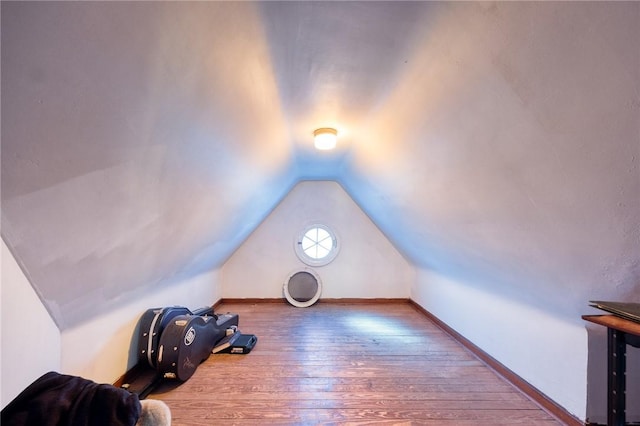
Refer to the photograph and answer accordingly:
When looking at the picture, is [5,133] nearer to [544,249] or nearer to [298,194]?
[544,249]

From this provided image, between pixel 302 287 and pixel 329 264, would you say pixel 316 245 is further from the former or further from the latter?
pixel 302 287

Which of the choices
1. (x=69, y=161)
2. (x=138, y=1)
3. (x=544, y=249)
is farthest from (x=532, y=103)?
(x=69, y=161)

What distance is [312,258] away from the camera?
4266 millimetres

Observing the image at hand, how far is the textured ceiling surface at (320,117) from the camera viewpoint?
72 centimetres

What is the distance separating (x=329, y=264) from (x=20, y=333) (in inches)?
136

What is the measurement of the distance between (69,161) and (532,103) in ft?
5.20

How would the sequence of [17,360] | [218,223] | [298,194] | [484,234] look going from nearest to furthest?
[17,360] < [484,234] < [218,223] < [298,194]

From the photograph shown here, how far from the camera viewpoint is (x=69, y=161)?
87 cm

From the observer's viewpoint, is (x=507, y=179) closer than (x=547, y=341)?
Yes

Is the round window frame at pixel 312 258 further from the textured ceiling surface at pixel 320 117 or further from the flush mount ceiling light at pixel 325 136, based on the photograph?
the textured ceiling surface at pixel 320 117

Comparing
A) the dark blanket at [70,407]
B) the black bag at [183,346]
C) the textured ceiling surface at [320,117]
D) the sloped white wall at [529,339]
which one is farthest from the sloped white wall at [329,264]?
the dark blanket at [70,407]

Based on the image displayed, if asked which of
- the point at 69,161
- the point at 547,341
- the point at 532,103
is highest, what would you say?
the point at 532,103

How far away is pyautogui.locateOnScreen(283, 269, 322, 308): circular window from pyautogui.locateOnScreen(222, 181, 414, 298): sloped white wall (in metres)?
0.12

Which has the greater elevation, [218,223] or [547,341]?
[218,223]
